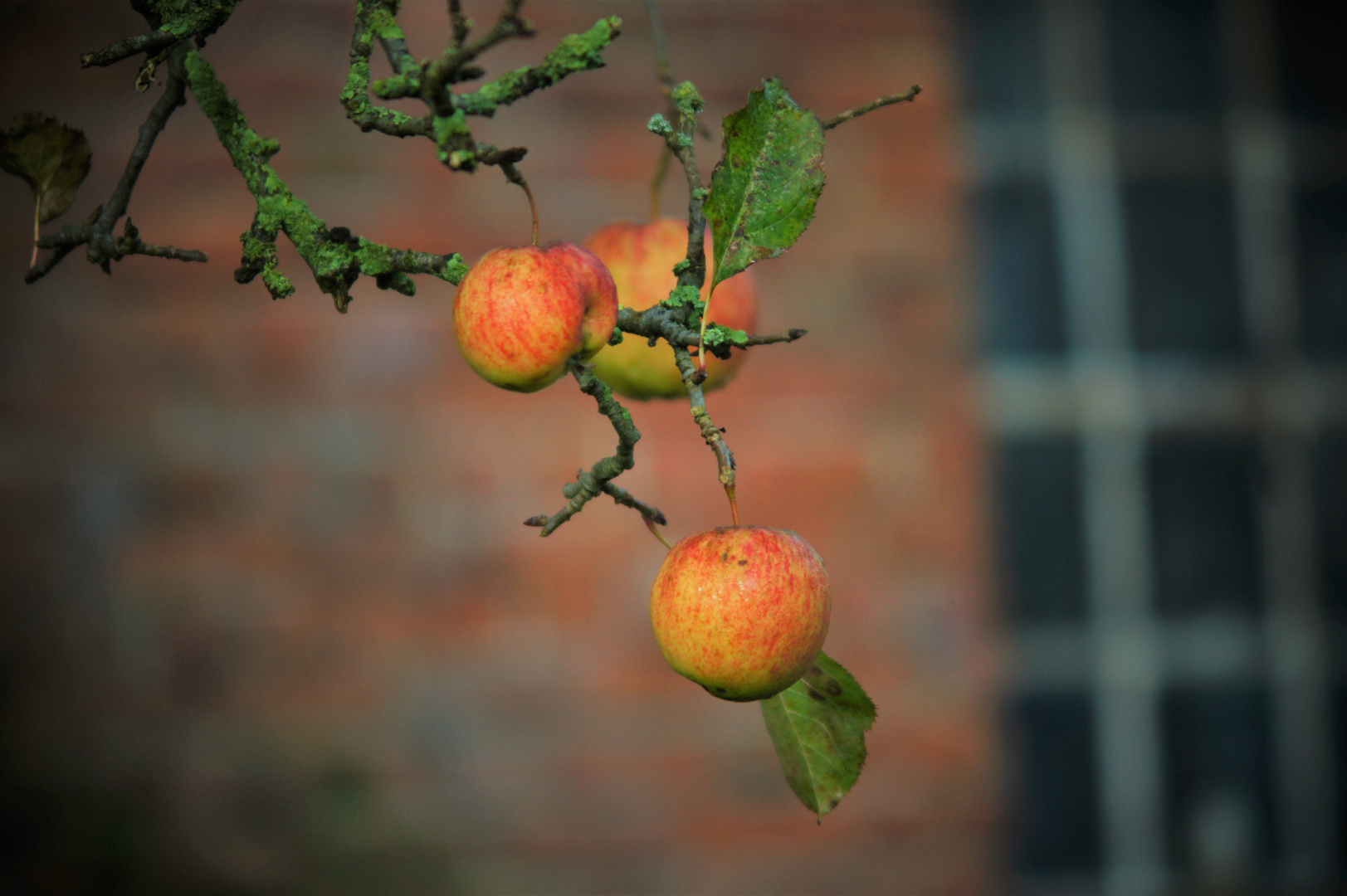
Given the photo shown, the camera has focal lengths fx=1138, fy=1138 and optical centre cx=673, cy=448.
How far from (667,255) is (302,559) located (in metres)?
1.37

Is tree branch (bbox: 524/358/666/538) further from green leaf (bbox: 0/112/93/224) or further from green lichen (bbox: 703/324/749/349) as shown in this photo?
green leaf (bbox: 0/112/93/224)

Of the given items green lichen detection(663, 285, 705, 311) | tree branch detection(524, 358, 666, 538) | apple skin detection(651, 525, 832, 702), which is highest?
green lichen detection(663, 285, 705, 311)

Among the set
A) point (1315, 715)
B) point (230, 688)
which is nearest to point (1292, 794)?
point (1315, 715)

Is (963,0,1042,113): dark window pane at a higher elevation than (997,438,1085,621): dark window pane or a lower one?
higher

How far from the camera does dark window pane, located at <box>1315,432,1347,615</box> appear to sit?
217 cm

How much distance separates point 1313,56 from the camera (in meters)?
2.26

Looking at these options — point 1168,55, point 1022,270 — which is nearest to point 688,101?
point 1022,270

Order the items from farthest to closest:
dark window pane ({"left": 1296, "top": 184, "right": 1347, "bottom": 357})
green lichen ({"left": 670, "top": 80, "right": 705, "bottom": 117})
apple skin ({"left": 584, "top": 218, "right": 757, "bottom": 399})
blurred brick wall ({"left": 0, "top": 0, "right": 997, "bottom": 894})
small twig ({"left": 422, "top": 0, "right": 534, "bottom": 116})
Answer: dark window pane ({"left": 1296, "top": 184, "right": 1347, "bottom": 357}) → blurred brick wall ({"left": 0, "top": 0, "right": 997, "bottom": 894}) → apple skin ({"left": 584, "top": 218, "right": 757, "bottom": 399}) → green lichen ({"left": 670, "top": 80, "right": 705, "bottom": 117}) → small twig ({"left": 422, "top": 0, "right": 534, "bottom": 116})

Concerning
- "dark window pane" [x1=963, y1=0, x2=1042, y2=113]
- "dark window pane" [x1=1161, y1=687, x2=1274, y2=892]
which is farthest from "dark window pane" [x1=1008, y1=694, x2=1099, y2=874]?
"dark window pane" [x1=963, y1=0, x2=1042, y2=113]

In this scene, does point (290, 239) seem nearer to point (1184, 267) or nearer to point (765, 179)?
point (765, 179)

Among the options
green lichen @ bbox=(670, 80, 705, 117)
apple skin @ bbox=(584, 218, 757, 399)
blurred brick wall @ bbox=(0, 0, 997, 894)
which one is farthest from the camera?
blurred brick wall @ bbox=(0, 0, 997, 894)

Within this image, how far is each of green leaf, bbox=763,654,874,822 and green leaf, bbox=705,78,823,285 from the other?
0.15 metres

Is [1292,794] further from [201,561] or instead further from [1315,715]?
[201,561]

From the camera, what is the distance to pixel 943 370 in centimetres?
191
